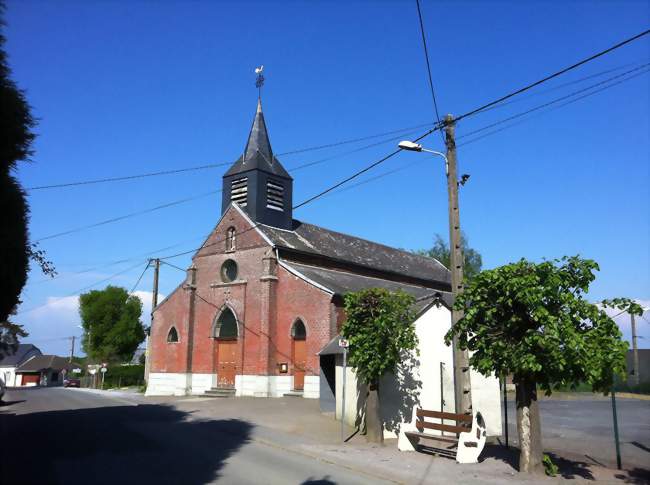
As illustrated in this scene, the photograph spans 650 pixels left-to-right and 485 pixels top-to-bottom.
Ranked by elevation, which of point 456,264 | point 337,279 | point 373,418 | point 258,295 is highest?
point 337,279

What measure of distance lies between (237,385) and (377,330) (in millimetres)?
16320

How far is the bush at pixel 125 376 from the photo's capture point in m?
48.8

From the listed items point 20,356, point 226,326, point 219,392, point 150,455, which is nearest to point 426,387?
point 150,455

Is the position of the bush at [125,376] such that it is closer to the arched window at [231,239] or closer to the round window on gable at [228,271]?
the round window on gable at [228,271]

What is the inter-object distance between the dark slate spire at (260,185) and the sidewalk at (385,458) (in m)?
15.2

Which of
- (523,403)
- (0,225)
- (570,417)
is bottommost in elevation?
(570,417)

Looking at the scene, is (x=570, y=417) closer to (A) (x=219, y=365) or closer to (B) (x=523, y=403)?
(B) (x=523, y=403)

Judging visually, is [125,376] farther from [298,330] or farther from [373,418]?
[373,418]

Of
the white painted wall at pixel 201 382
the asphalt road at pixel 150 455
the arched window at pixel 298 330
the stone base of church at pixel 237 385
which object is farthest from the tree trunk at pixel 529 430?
the white painted wall at pixel 201 382

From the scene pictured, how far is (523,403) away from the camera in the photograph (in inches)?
404

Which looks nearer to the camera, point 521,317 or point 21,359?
point 521,317

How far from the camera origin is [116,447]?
11422 mm

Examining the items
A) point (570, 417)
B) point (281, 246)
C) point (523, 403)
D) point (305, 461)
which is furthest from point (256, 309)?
point (523, 403)

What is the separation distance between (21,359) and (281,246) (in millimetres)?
76852
